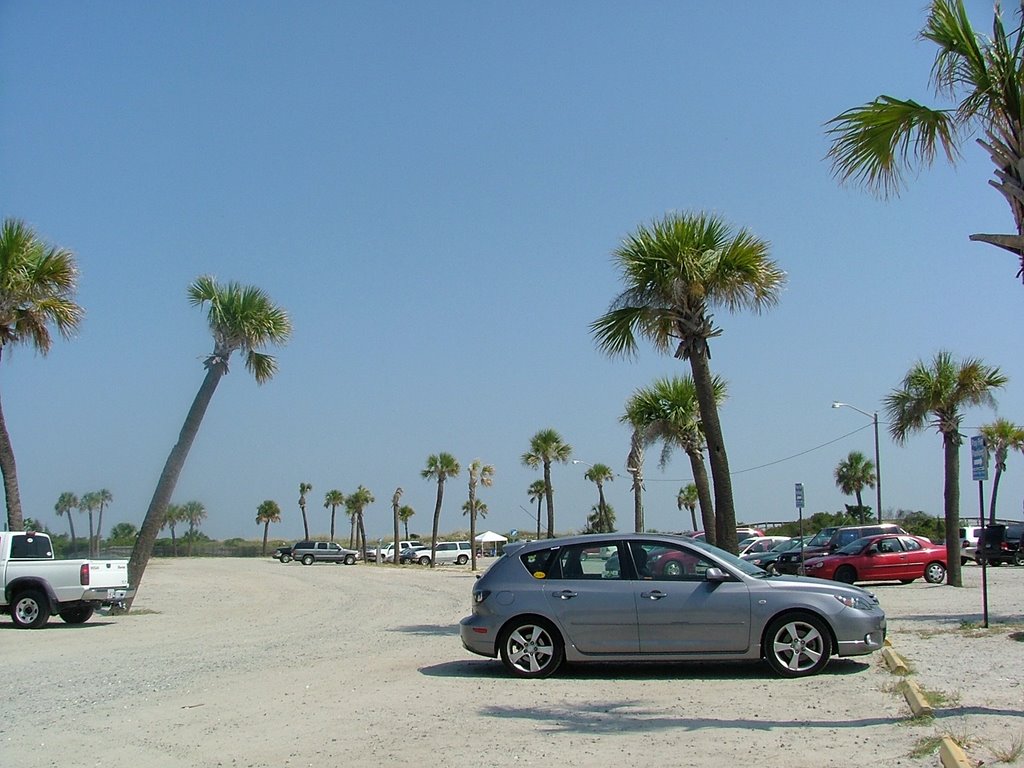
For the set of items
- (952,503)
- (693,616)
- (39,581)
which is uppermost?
(952,503)

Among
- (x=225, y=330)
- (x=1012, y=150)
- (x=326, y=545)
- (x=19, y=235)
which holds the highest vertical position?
(x=19, y=235)

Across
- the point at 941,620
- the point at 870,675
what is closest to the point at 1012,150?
the point at 870,675

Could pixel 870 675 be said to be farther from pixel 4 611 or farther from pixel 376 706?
pixel 4 611

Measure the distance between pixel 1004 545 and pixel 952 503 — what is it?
20.0 m

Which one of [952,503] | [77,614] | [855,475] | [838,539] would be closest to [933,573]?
[952,503]

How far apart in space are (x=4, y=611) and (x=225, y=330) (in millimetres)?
9290

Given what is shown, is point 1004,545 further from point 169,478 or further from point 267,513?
point 267,513

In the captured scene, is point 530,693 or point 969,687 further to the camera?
point 530,693

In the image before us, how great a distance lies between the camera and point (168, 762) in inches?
290

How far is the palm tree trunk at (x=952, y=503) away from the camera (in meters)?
25.3

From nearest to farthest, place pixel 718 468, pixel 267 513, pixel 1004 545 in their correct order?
pixel 718 468
pixel 1004 545
pixel 267 513

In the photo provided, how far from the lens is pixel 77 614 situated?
20484 millimetres

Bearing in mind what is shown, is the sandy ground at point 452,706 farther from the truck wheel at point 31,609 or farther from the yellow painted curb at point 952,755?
the truck wheel at point 31,609

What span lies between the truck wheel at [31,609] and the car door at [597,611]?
12.4 m
